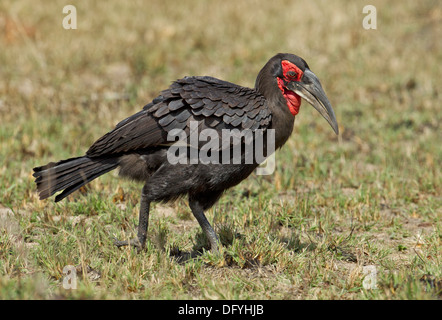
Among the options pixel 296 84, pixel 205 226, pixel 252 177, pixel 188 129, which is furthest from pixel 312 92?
pixel 252 177

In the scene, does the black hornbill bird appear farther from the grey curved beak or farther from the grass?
the grass

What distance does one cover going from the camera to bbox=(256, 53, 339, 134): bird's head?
4.52 meters

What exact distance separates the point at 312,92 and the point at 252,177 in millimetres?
1922

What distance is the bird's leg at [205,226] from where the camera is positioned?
4457mm

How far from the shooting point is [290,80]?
456cm

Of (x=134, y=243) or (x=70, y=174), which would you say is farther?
(x=70, y=174)

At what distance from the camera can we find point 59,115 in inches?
305

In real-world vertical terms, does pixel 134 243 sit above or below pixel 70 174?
below

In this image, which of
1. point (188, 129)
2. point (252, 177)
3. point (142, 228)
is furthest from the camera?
point (252, 177)

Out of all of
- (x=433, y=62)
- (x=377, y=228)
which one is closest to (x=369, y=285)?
(x=377, y=228)

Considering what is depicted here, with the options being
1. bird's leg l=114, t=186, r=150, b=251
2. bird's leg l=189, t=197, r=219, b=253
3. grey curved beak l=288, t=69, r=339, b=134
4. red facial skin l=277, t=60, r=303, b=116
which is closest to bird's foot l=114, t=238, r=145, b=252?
bird's leg l=114, t=186, r=150, b=251

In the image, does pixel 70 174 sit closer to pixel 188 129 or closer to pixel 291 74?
pixel 188 129

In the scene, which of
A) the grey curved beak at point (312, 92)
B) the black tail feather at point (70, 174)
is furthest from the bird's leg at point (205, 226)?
the grey curved beak at point (312, 92)
